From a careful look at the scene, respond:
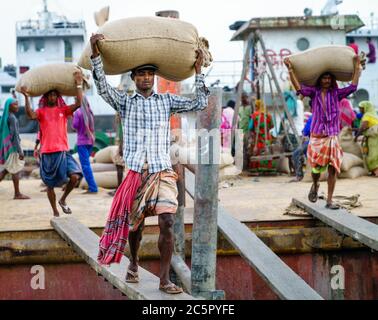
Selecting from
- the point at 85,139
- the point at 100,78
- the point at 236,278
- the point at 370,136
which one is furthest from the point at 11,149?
the point at 100,78

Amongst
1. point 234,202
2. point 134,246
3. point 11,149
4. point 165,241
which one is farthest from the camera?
point 11,149

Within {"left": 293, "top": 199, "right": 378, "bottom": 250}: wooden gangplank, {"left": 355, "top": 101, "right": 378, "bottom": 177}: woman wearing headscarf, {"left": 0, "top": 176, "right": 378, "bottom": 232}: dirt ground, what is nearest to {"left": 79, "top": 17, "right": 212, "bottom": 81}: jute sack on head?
{"left": 293, "top": 199, "right": 378, "bottom": 250}: wooden gangplank

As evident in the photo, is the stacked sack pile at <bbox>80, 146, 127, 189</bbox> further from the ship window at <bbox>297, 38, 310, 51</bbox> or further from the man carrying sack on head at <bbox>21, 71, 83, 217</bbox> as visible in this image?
the ship window at <bbox>297, 38, 310, 51</bbox>

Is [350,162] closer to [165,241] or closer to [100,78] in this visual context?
[165,241]

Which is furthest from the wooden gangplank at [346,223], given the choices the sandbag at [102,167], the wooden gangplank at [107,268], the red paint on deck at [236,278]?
the sandbag at [102,167]

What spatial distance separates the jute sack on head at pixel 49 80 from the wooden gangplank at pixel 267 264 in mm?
2276

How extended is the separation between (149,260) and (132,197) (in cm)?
202

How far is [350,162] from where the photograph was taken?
1115 centimetres

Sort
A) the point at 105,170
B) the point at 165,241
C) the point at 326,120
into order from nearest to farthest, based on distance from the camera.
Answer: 1. the point at 165,241
2. the point at 326,120
3. the point at 105,170

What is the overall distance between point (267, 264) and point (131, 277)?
1009 millimetres

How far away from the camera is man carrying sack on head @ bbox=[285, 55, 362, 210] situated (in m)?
7.09

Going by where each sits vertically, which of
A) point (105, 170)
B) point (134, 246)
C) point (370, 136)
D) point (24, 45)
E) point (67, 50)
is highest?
point (24, 45)

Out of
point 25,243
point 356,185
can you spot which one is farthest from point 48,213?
point 356,185

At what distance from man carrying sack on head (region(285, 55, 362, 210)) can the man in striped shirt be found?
263cm
